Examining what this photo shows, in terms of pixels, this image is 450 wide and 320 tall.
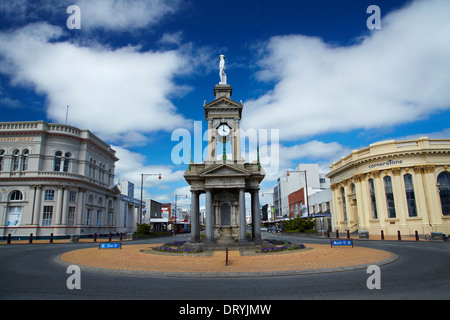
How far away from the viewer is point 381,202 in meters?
38.8

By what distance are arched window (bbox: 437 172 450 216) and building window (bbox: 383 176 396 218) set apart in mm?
5332

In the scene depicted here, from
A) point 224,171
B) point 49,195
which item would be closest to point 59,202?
point 49,195

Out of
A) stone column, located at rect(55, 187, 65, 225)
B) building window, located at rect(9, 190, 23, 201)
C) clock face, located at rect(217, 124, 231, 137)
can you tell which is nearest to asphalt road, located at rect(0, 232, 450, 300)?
clock face, located at rect(217, 124, 231, 137)

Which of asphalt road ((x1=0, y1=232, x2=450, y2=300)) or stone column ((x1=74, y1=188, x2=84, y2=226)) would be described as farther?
stone column ((x1=74, y1=188, x2=84, y2=226))

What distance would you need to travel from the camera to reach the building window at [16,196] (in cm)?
3991

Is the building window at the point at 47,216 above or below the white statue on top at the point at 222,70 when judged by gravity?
below

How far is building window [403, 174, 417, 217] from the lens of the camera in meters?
36.9

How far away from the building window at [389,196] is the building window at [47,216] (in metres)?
45.7

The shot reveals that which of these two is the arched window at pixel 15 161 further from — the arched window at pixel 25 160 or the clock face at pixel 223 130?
the clock face at pixel 223 130

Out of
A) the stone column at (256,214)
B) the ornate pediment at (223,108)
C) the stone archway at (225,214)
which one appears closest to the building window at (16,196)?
the ornate pediment at (223,108)

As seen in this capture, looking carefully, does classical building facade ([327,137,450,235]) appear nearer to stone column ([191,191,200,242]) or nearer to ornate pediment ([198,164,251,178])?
ornate pediment ([198,164,251,178])

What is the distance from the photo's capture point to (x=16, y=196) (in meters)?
40.1
